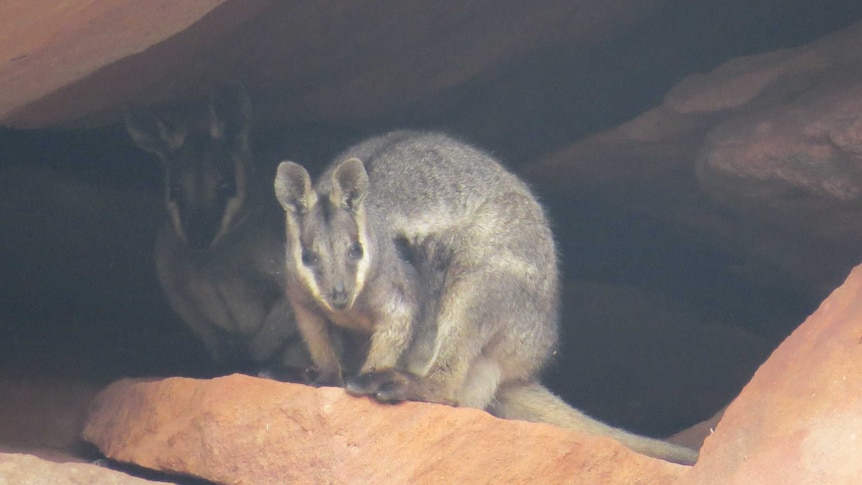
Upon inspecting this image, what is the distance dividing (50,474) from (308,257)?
158 centimetres

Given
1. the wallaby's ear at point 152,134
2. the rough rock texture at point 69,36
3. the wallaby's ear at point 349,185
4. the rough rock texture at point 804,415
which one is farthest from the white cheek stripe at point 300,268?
the rough rock texture at point 804,415

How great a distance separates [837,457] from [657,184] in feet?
11.6

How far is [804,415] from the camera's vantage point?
11.8 feet

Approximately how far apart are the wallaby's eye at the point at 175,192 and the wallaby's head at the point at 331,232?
49.2 inches

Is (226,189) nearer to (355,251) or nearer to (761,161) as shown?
(355,251)

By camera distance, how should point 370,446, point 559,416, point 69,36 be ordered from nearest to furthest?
point 370,446 < point 69,36 < point 559,416

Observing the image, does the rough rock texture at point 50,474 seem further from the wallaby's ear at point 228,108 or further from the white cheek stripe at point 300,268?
the wallaby's ear at point 228,108

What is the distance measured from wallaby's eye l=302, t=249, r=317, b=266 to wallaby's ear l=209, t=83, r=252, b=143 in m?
1.63

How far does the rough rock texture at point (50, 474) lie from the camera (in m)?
3.75

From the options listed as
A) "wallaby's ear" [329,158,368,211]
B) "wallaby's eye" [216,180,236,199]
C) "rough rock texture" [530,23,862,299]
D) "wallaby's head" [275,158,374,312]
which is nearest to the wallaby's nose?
"wallaby's head" [275,158,374,312]

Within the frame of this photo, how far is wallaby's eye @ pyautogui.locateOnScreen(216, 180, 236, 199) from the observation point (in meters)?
6.02

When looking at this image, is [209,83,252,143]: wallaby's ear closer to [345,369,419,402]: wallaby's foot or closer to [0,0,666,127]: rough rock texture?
[0,0,666,127]: rough rock texture

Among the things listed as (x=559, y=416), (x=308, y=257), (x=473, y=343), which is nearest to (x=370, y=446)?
(x=473, y=343)

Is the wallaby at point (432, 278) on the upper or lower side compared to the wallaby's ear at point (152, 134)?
lower
